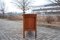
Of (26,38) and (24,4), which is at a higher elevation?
(24,4)

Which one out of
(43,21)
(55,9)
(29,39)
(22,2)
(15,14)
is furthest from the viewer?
(15,14)

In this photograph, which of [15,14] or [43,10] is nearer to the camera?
[43,10]

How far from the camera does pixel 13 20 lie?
8703mm

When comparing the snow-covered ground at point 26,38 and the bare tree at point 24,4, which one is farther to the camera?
the bare tree at point 24,4

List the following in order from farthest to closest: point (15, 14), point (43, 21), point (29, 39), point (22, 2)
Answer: point (15, 14) → point (22, 2) → point (43, 21) → point (29, 39)

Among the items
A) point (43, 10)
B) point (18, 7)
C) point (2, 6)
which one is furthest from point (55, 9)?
point (2, 6)

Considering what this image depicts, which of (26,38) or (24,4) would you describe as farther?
(24,4)

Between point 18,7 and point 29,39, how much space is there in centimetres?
434

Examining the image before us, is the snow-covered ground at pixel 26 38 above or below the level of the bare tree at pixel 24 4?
below

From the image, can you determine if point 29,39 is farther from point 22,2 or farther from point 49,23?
point 22,2

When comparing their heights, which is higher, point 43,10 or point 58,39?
point 43,10

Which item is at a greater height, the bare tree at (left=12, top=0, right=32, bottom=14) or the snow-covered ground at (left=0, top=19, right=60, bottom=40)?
the bare tree at (left=12, top=0, right=32, bottom=14)

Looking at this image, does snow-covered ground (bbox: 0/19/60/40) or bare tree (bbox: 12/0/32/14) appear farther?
bare tree (bbox: 12/0/32/14)

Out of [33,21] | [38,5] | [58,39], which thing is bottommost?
[58,39]
